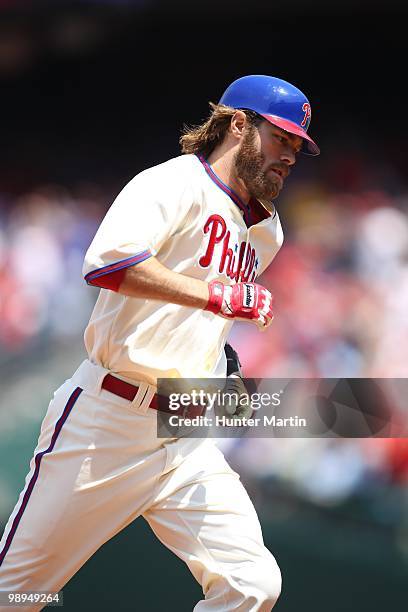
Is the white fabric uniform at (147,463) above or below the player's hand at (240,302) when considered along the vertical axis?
below

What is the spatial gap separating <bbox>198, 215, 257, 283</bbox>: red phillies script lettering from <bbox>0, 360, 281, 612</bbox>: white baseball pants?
0.37m

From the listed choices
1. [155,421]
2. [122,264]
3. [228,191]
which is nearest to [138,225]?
[122,264]

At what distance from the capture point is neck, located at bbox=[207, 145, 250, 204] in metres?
2.61

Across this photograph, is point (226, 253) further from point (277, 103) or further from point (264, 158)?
point (277, 103)

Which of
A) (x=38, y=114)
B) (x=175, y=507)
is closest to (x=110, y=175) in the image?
(x=38, y=114)

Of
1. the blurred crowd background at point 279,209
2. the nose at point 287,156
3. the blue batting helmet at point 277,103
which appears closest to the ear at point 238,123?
Result: the blue batting helmet at point 277,103

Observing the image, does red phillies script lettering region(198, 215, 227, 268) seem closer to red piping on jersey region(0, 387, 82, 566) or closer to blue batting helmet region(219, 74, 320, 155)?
blue batting helmet region(219, 74, 320, 155)

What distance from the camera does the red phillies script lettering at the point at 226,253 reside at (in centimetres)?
249

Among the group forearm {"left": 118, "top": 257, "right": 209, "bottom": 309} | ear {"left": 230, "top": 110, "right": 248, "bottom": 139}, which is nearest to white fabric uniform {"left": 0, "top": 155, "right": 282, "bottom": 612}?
forearm {"left": 118, "top": 257, "right": 209, "bottom": 309}

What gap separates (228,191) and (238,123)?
21 cm

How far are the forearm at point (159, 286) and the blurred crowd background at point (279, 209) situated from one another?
1.91 metres

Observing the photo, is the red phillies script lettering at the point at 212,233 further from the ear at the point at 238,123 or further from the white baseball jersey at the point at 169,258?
the ear at the point at 238,123

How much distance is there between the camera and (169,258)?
2.45 meters

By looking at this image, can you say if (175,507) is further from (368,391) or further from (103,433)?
(368,391)
